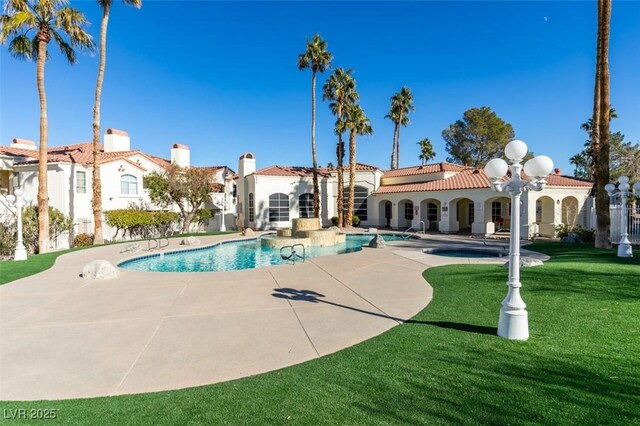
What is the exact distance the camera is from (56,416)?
3488 mm

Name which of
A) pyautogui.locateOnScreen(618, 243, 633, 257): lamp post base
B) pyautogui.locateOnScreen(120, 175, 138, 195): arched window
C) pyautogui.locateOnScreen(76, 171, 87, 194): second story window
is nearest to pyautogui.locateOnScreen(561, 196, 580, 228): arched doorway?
pyautogui.locateOnScreen(618, 243, 633, 257): lamp post base

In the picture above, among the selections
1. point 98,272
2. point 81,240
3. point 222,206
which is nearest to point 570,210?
point 98,272

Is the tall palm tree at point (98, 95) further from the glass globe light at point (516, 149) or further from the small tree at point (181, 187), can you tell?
the glass globe light at point (516, 149)

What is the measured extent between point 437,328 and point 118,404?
492 cm

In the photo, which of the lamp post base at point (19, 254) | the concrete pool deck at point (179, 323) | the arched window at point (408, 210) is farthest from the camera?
the arched window at point (408, 210)

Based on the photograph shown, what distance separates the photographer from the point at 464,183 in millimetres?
26172

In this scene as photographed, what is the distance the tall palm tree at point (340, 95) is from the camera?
3088 centimetres

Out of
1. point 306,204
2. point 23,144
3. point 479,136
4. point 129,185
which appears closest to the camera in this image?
point 129,185

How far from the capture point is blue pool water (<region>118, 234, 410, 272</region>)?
47.0 feet

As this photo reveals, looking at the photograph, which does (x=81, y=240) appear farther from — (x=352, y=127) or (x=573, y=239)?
(x=573, y=239)

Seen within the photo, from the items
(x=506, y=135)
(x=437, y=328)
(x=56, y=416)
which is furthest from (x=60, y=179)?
(x=506, y=135)

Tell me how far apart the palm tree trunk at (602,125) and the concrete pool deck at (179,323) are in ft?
35.8

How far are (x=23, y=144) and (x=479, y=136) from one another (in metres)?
53.8

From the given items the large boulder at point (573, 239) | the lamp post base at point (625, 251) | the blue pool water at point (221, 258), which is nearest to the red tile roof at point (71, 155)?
the blue pool water at point (221, 258)
